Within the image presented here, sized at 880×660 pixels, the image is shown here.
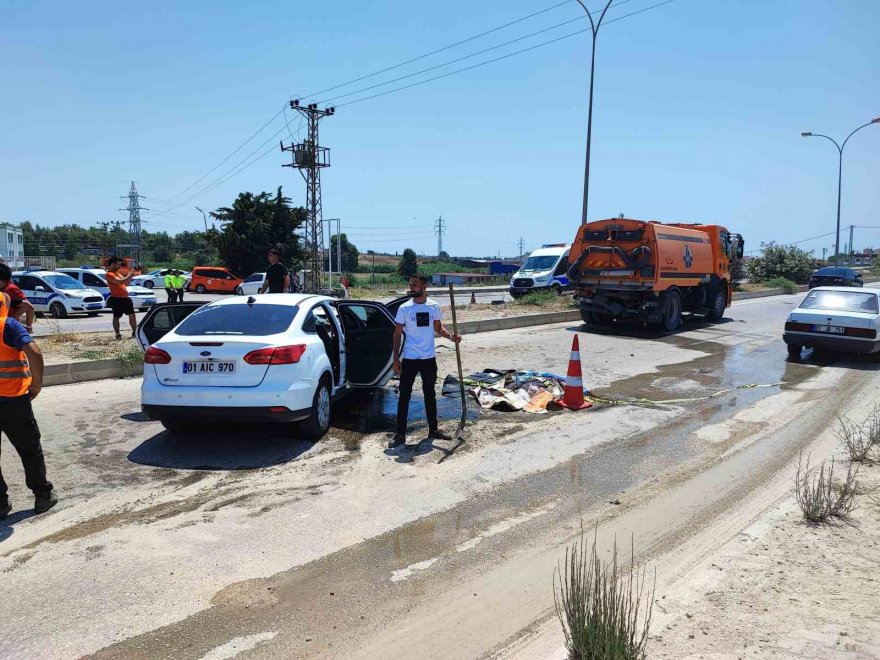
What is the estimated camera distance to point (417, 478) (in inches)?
232

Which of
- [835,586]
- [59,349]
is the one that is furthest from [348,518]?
[59,349]

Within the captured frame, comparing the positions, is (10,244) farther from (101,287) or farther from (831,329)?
(831,329)

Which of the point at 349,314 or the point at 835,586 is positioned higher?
the point at 349,314

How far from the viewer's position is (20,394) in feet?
15.6

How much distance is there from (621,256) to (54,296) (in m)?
17.3

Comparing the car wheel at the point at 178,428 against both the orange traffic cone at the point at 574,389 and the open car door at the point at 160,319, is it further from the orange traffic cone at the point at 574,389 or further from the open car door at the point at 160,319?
the orange traffic cone at the point at 574,389

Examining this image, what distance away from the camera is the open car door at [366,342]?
317 inches

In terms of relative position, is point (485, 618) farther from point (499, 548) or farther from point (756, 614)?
point (756, 614)

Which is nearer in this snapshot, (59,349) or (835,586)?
(835,586)

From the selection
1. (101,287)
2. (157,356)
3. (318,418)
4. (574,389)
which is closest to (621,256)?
(574,389)

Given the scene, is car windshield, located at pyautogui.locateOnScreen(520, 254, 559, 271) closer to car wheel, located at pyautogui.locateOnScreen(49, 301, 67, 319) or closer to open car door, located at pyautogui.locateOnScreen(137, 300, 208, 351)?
car wheel, located at pyautogui.locateOnScreen(49, 301, 67, 319)

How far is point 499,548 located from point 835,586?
1.96 meters

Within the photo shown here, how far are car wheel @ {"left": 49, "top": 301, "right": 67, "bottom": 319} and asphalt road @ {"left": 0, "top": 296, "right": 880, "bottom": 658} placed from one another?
13885mm

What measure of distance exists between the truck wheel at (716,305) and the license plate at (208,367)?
17.0m
